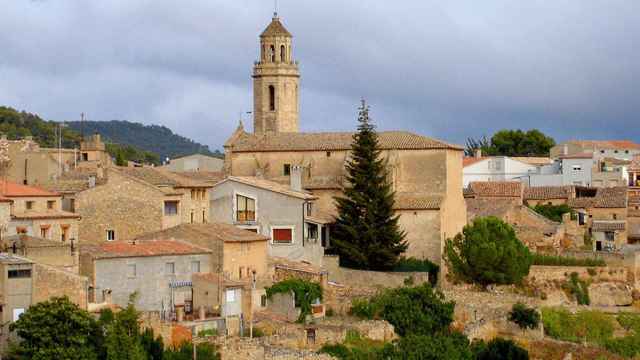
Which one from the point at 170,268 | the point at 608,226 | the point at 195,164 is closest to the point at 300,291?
the point at 170,268

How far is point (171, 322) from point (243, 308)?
3091 mm

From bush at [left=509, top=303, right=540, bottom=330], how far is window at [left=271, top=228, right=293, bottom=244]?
8.45 m

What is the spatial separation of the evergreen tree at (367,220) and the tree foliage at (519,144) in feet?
174

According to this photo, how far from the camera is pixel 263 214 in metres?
52.2

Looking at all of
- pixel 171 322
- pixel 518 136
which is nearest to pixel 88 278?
pixel 171 322

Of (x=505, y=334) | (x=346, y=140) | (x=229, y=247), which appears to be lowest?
(x=505, y=334)

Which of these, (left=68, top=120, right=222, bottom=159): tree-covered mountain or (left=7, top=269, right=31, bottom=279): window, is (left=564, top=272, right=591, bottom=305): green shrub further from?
(left=68, top=120, right=222, bottom=159): tree-covered mountain

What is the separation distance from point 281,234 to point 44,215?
10.2 meters

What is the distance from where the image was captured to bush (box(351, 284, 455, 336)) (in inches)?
1770

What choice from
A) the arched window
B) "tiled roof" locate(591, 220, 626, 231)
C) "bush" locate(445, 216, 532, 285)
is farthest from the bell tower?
"bush" locate(445, 216, 532, 285)

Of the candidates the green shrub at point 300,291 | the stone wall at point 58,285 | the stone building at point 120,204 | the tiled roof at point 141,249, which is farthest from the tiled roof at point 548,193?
the stone wall at point 58,285

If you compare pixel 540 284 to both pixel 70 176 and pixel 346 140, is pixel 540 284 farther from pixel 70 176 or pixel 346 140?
pixel 70 176

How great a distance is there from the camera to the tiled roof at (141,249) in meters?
42.2

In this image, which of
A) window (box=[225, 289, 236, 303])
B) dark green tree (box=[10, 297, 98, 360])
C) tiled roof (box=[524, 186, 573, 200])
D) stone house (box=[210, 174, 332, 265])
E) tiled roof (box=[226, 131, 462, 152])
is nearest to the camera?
dark green tree (box=[10, 297, 98, 360])
